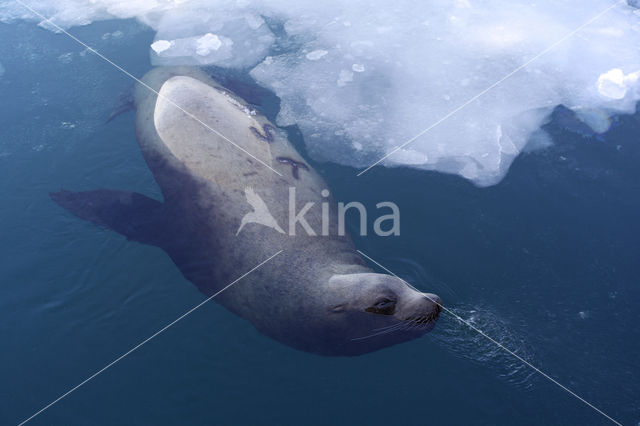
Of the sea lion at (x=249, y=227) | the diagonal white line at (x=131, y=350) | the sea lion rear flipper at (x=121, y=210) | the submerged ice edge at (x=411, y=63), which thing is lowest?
the diagonal white line at (x=131, y=350)

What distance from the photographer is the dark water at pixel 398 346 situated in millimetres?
4090

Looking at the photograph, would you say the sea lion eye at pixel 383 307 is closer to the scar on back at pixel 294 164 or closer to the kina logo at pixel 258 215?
the kina logo at pixel 258 215

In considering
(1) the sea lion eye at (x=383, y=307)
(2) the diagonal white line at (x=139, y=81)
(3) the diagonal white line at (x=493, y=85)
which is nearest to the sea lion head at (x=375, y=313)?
(1) the sea lion eye at (x=383, y=307)

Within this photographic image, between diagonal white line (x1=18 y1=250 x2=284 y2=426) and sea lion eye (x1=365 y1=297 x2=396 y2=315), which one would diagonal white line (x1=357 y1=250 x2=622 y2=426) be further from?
diagonal white line (x1=18 y1=250 x2=284 y2=426)

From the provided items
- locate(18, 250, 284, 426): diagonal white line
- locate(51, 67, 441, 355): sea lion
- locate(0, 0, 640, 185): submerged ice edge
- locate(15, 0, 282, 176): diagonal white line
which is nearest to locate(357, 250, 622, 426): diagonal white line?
locate(51, 67, 441, 355): sea lion

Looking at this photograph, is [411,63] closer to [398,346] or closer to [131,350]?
[398,346]

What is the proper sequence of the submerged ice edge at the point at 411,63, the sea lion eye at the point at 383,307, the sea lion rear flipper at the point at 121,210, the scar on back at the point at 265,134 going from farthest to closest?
the submerged ice edge at the point at 411,63 → the scar on back at the point at 265,134 → the sea lion rear flipper at the point at 121,210 → the sea lion eye at the point at 383,307

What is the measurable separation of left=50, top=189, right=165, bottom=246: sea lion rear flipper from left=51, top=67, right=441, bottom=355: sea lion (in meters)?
0.01

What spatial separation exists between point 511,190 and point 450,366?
100 inches

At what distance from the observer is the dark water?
4090 millimetres

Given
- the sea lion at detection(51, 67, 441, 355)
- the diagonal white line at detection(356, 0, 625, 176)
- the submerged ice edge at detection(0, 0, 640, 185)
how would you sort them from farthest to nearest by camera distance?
the submerged ice edge at detection(0, 0, 640, 185), the diagonal white line at detection(356, 0, 625, 176), the sea lion at detection(51, 67, 441, 355)

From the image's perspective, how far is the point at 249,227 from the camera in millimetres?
4844

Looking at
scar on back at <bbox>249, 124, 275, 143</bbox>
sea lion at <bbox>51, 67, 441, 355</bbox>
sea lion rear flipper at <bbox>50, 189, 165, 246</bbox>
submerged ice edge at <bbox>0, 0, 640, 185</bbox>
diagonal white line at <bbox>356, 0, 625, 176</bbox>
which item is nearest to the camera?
sea lion at <bbox>51, 67, 441, 355</bbox>

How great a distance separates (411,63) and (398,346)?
5.11 meters
